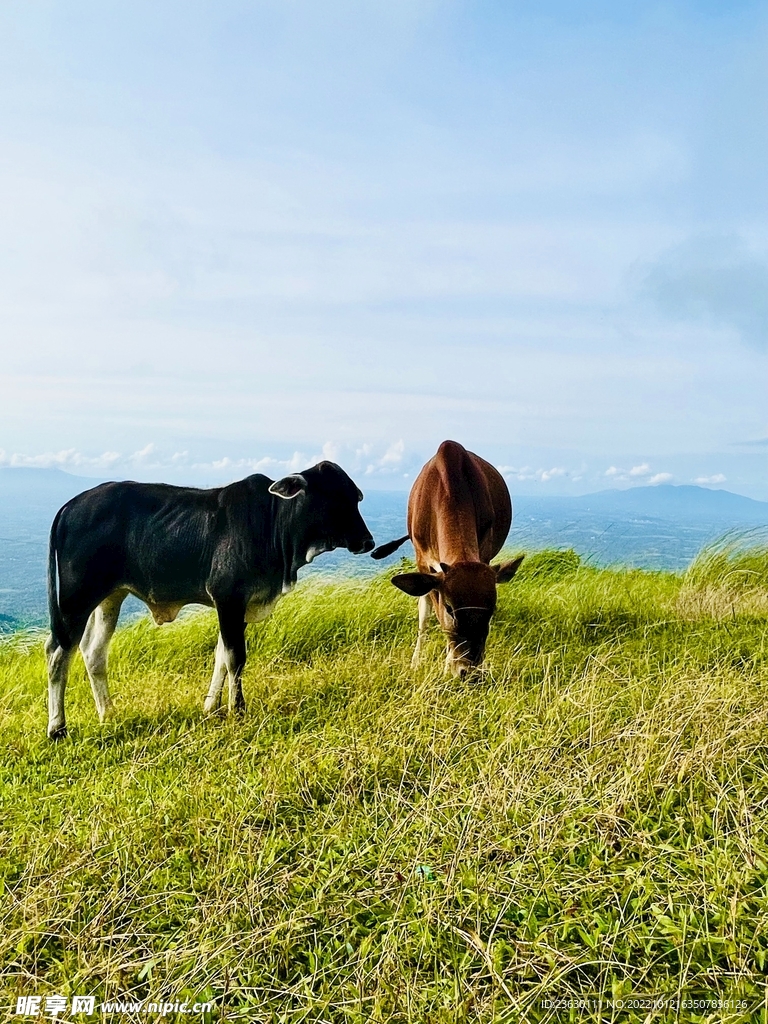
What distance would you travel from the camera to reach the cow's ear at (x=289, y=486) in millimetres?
5172

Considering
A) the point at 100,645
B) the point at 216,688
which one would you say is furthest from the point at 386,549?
the point at 100,645

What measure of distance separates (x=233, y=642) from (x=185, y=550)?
665 millimetres

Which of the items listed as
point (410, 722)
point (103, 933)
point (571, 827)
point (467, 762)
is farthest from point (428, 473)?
point (103, 933)

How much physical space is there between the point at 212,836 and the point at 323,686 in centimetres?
202

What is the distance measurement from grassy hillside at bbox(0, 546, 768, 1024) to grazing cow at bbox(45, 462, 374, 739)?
0.59m

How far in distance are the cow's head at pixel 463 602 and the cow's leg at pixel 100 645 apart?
6.20 ft

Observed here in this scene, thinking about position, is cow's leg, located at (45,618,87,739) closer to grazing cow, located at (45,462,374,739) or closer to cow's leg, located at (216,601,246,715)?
grazing cow, located at (45,462,374,739)

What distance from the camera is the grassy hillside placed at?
3.14 meters

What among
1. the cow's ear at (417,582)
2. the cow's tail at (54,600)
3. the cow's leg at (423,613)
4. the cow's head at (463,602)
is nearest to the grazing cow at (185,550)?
the cow's tail at (54,600)

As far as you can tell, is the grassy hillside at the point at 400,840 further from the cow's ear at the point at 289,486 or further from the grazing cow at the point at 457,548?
the cow's ear at the point at 289,486

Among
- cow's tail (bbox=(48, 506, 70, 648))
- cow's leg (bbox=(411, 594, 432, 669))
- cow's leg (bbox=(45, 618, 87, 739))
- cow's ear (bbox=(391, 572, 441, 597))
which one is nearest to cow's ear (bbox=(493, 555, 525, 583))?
cow's ear (bbox=(391, 572, 441, 597))

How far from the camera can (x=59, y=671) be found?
5352 millimetres

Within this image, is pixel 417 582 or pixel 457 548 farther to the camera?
pixel 457 548

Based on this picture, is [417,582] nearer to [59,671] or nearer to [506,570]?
[506,570]
